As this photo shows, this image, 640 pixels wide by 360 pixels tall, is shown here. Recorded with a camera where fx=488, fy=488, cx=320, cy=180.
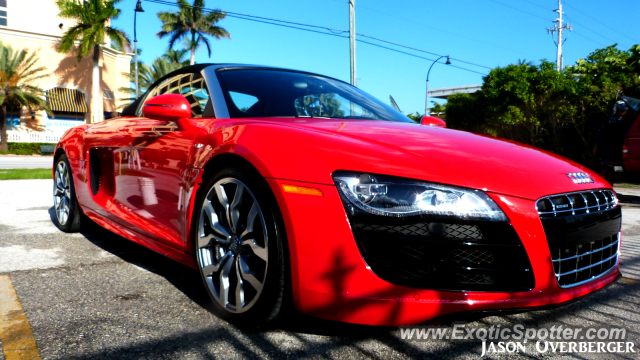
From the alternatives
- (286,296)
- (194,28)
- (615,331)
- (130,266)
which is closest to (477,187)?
(286,296)

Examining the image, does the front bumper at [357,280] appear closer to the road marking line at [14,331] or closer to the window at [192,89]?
the road marking line at [14,331]

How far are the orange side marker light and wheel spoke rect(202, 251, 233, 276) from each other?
1.67 feet

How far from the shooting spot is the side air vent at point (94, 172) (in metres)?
3.65

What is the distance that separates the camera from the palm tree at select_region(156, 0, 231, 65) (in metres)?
40.3

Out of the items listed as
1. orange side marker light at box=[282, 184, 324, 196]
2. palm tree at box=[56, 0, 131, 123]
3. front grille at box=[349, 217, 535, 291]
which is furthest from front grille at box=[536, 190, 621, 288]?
palm tree at box=[56, 0, 131, 123]

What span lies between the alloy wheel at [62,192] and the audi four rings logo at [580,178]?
12.6ft

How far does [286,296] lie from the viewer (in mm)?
1979

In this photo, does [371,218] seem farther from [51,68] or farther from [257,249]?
[51,68]

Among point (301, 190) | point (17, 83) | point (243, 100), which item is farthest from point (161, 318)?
point (17, 83)

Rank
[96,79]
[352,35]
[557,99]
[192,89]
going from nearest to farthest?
[192,89] → [557,99] → [352,35] → [96,79]

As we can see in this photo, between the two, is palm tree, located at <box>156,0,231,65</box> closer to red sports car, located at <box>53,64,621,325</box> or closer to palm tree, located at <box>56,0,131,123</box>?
palm tree, located at <box>56,0,131,123</box>

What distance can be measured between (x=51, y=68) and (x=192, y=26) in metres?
11.4

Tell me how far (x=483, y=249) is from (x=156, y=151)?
1909mm

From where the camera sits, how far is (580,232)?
75.2 inches
